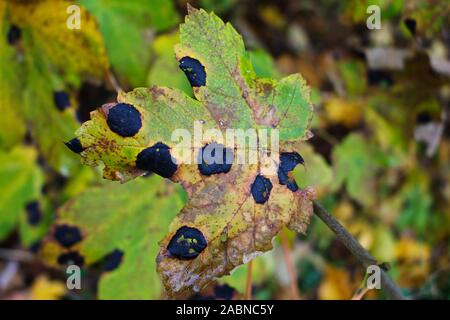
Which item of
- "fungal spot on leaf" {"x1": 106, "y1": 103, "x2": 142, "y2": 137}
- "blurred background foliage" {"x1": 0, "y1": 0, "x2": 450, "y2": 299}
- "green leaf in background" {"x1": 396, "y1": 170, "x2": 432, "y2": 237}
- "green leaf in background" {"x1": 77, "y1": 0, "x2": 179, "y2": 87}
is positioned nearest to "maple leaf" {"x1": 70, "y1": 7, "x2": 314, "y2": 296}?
"fungal spot on leaf" {"x1": 106, "y1": 103, "x2": 142, "y2": 137}

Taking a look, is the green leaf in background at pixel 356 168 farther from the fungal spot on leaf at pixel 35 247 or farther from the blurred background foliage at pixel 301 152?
the fungal spot on leaf at pixel 35 247

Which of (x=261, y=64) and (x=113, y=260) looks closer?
(x=113, y=260)

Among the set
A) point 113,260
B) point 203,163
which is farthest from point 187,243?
point 113,260

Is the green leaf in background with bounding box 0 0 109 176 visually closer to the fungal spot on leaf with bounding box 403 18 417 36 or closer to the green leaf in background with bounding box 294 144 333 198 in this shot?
the green leaf in background with bounding box 294 144 333 198

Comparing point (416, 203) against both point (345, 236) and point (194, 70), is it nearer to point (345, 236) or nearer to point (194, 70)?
point (345, 236)

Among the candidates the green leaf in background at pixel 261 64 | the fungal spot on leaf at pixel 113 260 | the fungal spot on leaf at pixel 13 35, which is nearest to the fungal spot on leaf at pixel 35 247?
the fungal spot on leaf at pixel 113 260
